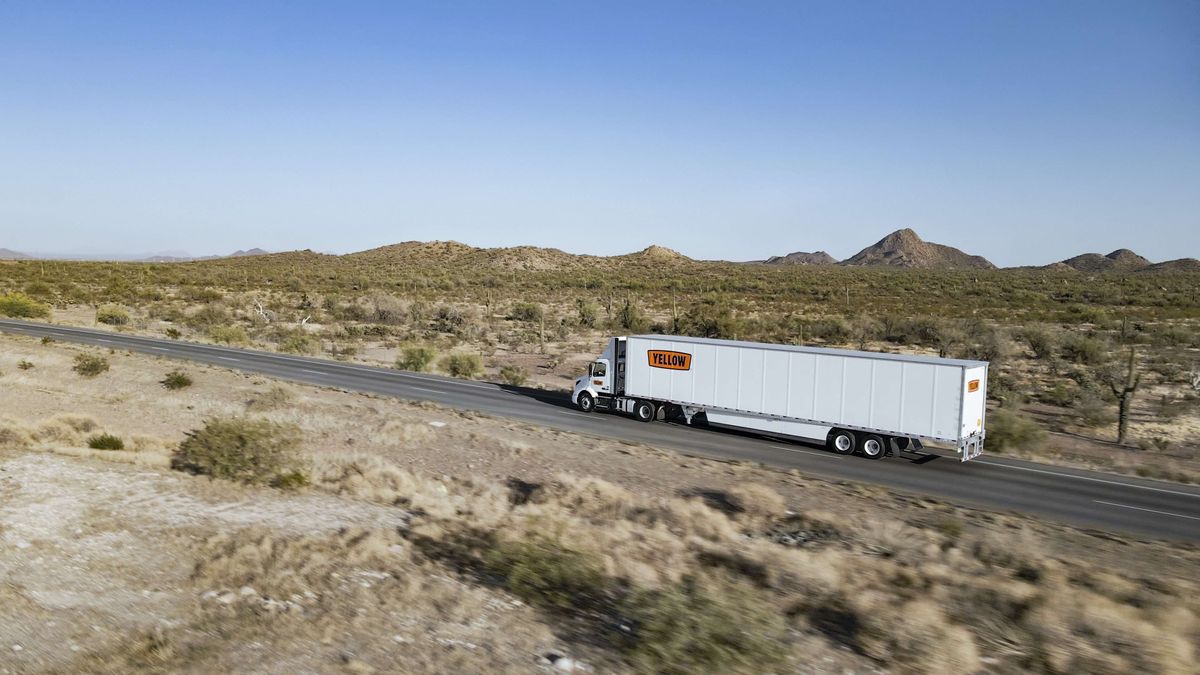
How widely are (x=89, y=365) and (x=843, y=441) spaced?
3146 cm

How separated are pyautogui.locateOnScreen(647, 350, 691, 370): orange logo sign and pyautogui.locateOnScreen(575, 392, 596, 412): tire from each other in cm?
324

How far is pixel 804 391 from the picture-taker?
2402cm

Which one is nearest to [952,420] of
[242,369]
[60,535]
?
[60,535]

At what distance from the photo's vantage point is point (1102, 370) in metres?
38.8

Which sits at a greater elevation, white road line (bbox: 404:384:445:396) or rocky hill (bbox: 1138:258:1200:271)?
rocky hill (bbox: 1138:258:1200:271)

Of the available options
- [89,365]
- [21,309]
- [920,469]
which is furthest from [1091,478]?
[21,309]

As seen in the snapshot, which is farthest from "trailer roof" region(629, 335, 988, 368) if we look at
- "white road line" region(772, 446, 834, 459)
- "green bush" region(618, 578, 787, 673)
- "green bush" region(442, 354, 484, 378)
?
"green bush" region(442, 354, 484, 378)

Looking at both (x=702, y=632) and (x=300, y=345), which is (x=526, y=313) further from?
(x=702, y=632)

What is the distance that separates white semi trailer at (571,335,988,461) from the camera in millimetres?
21641

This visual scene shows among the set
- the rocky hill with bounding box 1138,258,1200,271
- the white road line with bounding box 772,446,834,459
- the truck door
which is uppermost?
the rocky hill with bounding box 1138,258,1200,271

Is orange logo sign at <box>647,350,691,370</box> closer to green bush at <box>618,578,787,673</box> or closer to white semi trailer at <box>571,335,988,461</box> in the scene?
white semi trailer at <box>571,335,988,461</box>

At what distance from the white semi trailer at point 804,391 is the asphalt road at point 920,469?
70 centimetres

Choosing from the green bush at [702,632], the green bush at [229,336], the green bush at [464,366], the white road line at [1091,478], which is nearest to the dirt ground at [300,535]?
the green bush at [702,632]

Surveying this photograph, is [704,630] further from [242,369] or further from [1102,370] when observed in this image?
[1102,370]
